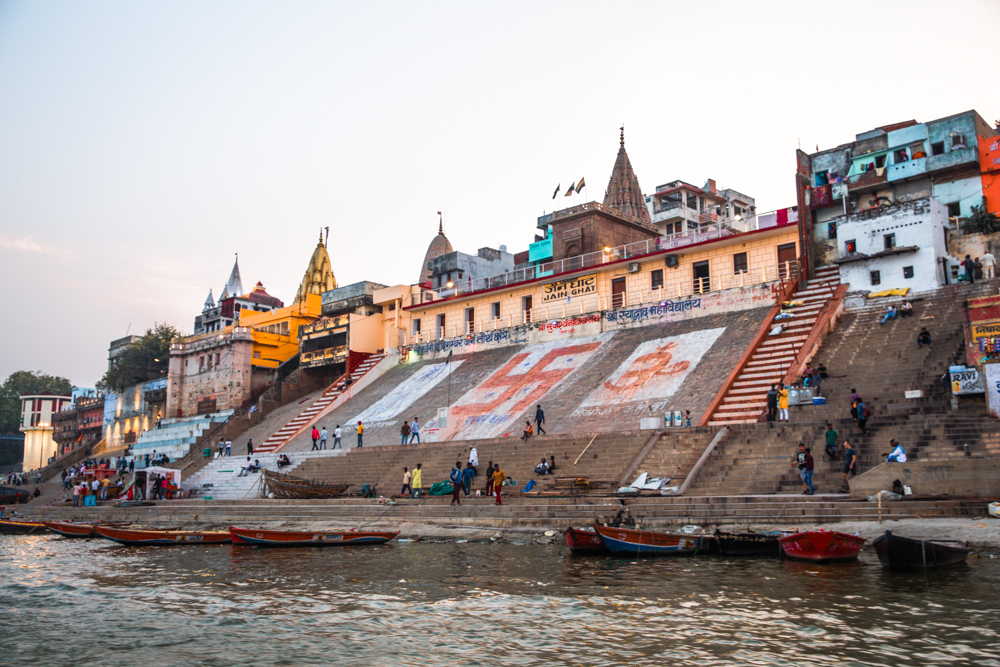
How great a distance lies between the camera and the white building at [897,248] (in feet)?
96.5

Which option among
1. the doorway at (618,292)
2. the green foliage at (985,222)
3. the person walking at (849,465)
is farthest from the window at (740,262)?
the person walking at (849,465)

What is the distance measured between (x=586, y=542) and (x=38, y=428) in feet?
269

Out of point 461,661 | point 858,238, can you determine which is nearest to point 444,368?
point 858,238

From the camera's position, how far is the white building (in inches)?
1158

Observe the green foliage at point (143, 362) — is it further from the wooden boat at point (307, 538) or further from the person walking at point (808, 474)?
the person walking at point (808, 474)

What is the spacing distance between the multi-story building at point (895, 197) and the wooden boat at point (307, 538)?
20745 mm

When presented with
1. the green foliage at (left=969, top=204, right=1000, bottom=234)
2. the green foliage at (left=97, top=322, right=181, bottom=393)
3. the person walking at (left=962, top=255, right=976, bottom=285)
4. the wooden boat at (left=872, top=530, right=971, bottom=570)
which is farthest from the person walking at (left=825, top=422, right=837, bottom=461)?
the green foliage at (left=97, top=322, right=181, bottom=393)

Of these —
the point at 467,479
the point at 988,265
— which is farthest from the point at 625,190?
the point at 467,479

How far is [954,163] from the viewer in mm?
35156

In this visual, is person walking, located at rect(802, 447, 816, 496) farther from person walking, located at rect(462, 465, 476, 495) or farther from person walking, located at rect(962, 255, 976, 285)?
person walking, located at rect(962, 255, 976, 285)

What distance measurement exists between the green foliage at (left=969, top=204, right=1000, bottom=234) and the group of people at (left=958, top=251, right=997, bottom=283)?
114 cm

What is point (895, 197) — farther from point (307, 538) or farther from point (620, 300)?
point (307, 538)

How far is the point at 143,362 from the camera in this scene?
211 ft

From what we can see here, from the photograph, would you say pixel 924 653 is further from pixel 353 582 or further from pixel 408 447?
pixel 408 447
